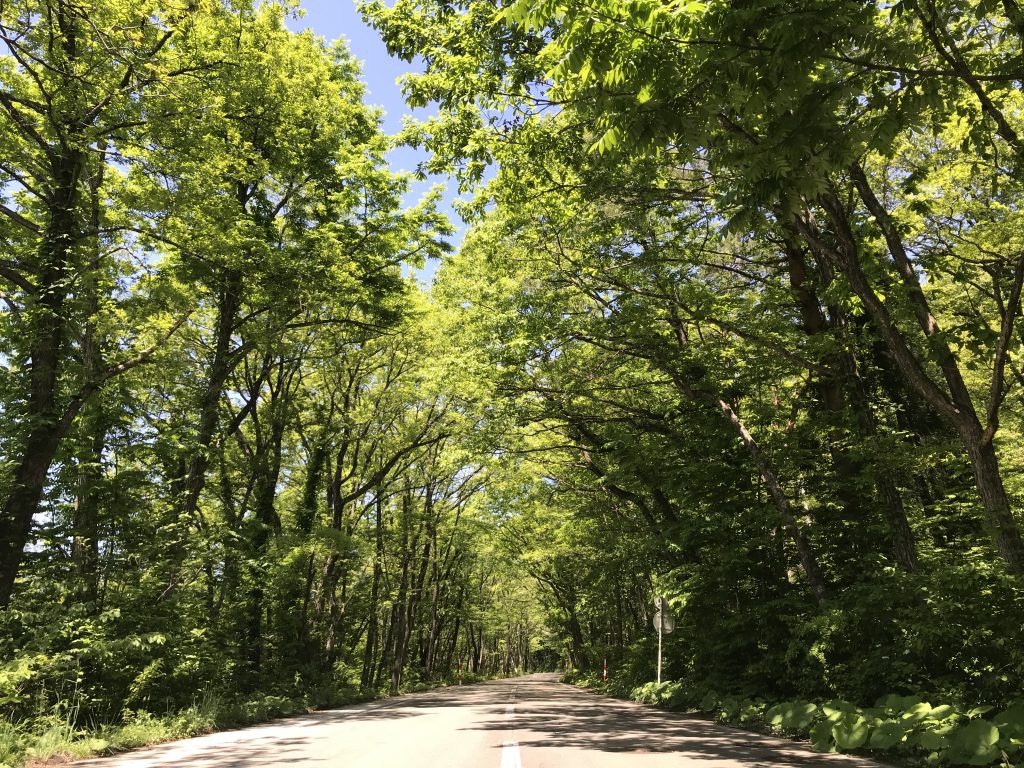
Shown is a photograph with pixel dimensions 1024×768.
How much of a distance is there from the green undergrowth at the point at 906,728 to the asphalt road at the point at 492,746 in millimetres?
344

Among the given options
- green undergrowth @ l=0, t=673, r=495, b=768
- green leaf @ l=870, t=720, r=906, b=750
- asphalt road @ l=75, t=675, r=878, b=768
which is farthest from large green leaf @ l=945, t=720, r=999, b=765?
green undergrowth @ l=0, t=673, r=495, b=768

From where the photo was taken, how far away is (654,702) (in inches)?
613

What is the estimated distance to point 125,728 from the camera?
9008mm

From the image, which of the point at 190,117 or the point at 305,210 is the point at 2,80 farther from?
the point at 305,210

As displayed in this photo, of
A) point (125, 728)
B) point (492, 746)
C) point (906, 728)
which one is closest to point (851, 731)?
point (906, 728)

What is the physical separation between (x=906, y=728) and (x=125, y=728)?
10.6 meters

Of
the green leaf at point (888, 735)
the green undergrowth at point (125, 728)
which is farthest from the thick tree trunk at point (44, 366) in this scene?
the green leaf at point (888, 735)

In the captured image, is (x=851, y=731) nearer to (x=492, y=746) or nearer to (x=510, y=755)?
(x=510, y=755)

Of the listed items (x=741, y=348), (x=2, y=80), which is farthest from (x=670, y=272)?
(x=2, y=80)

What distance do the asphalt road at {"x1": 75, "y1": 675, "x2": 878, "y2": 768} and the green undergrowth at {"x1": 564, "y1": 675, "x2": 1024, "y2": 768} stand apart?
34cm

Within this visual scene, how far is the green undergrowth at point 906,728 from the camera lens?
538 cm

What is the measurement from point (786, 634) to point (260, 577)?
12.5 m

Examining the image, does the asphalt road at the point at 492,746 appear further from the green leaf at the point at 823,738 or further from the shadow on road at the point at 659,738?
the green leaf at the point at 823,738

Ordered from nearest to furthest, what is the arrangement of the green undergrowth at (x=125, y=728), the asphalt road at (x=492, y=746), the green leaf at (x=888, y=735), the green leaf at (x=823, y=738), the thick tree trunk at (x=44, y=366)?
1. the green leaf at (x=888, y=735)
2. the asphalt road at (x=492, y=746)
3. the green undergrowth at (x=125, y=728)
4. the green leaf at (x=823, y=738)
5. the thick tree trunk at (x=44, y=366)
